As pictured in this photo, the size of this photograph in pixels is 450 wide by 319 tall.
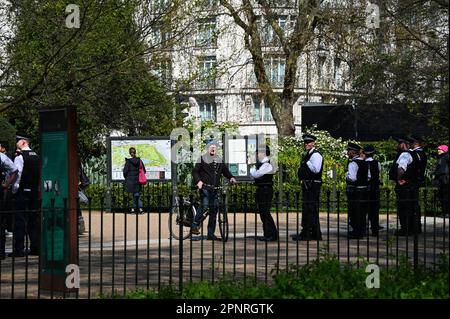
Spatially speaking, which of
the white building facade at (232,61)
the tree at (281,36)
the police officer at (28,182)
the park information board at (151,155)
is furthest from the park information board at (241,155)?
the police officer at (28,182)

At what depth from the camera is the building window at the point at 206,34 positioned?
20.8 meters

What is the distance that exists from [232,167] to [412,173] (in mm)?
12377

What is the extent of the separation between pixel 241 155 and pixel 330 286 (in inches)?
895

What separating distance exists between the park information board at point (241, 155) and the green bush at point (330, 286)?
21116 millimetres

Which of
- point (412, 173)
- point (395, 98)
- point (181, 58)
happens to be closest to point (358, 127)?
point (395, 98)

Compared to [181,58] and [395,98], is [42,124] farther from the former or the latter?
[395,98]

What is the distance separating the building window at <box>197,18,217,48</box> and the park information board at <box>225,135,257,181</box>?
393 inches

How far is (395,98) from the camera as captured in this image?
2531cm

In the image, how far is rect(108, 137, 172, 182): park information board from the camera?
2986 cm

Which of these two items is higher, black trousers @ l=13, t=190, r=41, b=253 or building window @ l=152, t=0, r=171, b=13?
building window @ l=152, t=0, r=171, b=13

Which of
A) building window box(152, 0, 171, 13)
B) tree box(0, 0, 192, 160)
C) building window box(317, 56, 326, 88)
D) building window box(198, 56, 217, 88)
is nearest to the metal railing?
tree box(0, 0, 192, 160)

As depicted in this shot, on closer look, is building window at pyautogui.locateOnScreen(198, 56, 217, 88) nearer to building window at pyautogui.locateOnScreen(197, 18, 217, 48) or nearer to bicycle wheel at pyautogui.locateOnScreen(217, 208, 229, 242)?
building window at pyautogui.locateOnScreen(197, 18, 217, 48)

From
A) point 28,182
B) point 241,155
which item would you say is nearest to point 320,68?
point 241,155

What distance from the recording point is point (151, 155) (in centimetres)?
2989
